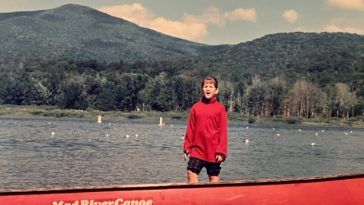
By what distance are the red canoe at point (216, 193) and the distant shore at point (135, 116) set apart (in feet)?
533

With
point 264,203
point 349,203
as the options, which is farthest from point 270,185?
point 349,203

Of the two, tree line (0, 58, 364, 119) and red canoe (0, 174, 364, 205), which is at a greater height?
tree line (0, 58, 364, 119)

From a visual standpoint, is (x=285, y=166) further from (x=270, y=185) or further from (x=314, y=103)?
(x=314, y=103)

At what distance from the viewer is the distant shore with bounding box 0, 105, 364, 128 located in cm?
17700

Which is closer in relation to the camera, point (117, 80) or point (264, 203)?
point (264, 203)

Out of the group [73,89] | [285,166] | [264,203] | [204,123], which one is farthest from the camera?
[73,89]

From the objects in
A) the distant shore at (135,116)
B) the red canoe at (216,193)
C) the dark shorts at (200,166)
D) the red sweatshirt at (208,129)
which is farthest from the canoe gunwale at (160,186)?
the distant shore at (135,116)

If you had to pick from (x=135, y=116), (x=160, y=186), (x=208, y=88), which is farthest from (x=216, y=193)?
(x=135, y=116)

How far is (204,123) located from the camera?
13.2 metres

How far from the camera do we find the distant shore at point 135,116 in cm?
17700

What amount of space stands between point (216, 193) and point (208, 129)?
1.75 meters

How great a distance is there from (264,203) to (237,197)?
590 mm

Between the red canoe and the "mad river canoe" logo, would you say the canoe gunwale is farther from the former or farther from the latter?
the "mad river canoe" logo

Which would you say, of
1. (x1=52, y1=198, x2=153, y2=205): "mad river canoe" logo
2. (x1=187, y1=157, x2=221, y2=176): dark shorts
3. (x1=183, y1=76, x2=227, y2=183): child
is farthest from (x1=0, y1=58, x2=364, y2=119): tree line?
(x1=52, y1=198, x2=153, y2=205): "mad river canoe" logo
